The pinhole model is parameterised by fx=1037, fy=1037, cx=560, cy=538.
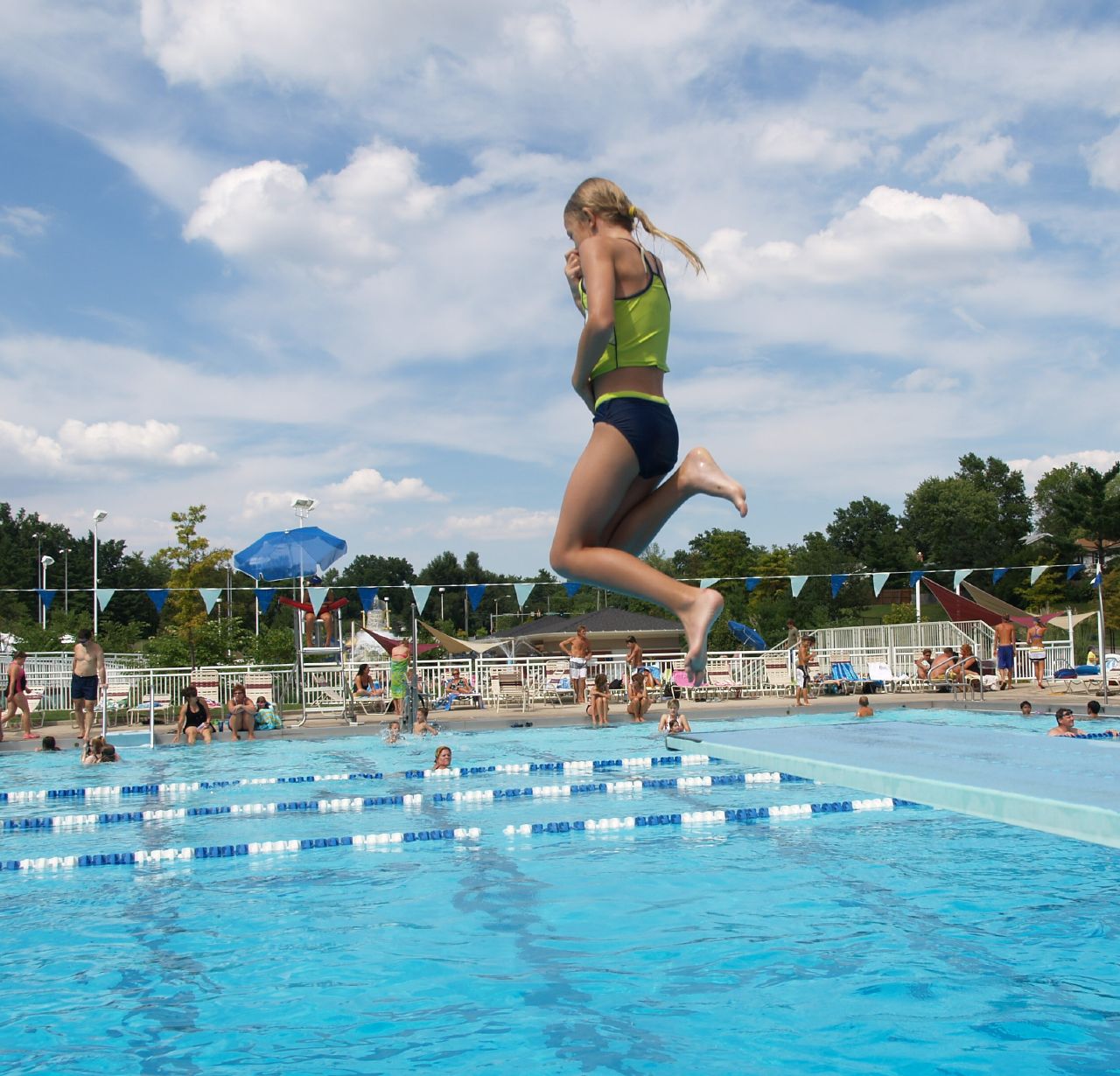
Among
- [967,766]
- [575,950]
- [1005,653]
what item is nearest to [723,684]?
[1005,653]

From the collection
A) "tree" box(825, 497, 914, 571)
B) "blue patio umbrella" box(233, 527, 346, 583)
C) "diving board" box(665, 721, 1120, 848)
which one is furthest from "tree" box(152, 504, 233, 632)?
"tree" box(825, 497, 914, 571)

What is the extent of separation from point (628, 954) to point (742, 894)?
4.91ft

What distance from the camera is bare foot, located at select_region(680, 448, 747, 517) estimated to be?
123 inches

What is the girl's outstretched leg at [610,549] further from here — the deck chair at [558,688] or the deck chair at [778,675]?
the deck chair at [778,675]

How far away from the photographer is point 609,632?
40.8 m

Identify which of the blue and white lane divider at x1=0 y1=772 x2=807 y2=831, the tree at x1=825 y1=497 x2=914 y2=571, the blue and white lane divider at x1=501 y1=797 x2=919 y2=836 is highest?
the tree at x1=825 y1=497 x2=914 y2=571

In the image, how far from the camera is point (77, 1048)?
13.5 ft

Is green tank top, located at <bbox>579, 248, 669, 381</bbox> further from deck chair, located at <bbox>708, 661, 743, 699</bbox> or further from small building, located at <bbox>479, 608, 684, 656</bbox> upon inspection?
small building, located at <bbox>479, 608, 684, 656</bbox>

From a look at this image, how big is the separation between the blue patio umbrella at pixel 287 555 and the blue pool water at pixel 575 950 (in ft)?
41.4

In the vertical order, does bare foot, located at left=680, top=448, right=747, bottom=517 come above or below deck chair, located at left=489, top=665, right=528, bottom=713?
above

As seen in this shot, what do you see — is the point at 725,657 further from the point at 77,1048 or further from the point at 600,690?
the point at 77,1048

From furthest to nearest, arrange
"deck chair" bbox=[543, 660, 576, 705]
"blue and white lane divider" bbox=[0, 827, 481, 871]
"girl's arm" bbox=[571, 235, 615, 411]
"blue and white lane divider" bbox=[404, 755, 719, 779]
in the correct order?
1. "deck chair" bbox=[543, 660, 576, 705]
2. "blue and white lane divider" bbox=[404, 755, 719, 779]
3. "blue and white lane divider" bbox=[0, 827, 481, 871]
4. "girl's arm" bbox=[571, 235, 615, 411]

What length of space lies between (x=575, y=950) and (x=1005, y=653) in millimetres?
18090

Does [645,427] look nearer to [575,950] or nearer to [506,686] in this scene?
[575,950]
